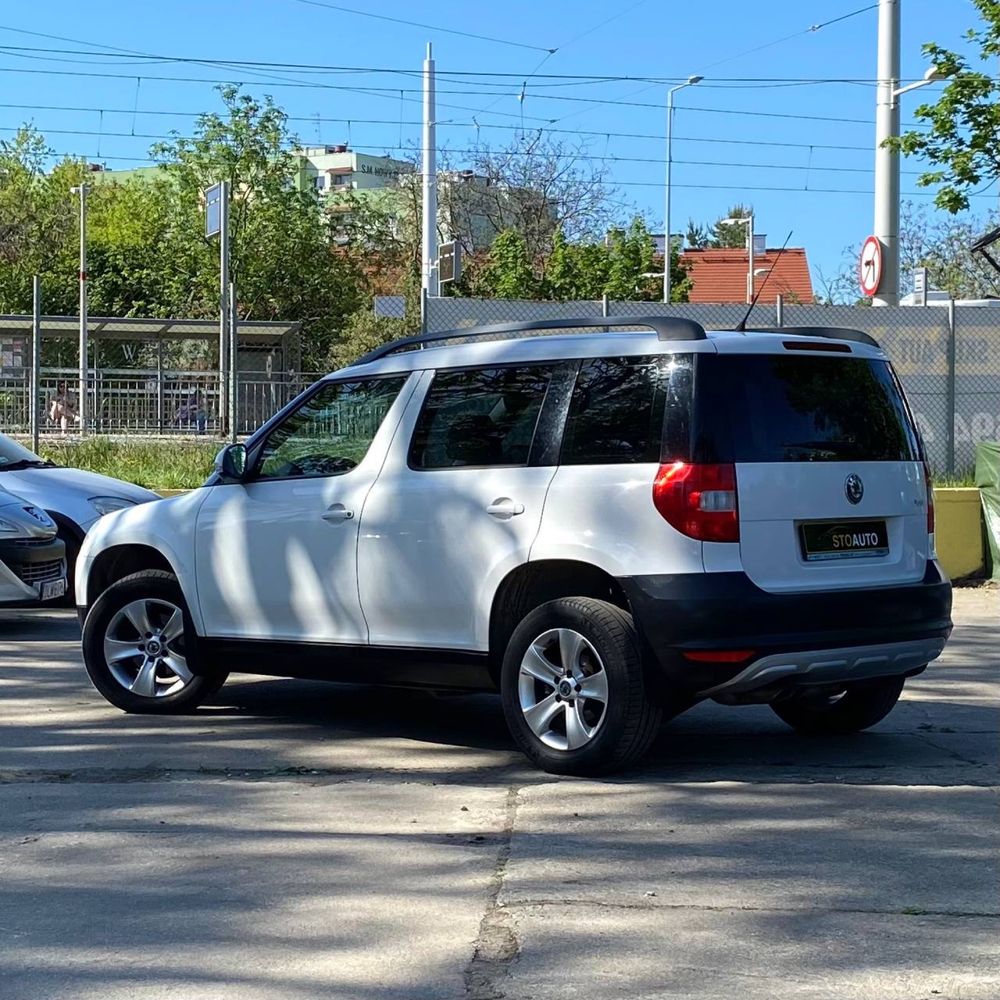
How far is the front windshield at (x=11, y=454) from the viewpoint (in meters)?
13.7

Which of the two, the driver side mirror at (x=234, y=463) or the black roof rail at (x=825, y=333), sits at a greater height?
the black roof rail at (x=825, y=333)

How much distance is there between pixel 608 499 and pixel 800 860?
1.71 m

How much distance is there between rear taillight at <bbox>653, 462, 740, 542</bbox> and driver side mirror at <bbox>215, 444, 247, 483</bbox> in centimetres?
241

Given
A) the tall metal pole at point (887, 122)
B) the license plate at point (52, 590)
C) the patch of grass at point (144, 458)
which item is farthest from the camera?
the tall metal pole at point (887, 122)

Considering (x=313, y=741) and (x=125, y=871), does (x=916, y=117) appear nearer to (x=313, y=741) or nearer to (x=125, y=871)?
(x=313, y=741)

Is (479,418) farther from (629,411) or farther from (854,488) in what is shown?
(854,488)

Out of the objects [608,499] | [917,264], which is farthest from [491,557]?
[917,264]

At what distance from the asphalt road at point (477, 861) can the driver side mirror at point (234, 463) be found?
1.22 meters

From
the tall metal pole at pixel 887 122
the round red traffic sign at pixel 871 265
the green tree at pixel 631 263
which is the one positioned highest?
the green tree at pixel 631 263

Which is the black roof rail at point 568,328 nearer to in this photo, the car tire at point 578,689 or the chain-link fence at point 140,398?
the car tire at point 578,689

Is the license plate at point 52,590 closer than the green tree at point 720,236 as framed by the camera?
Yes

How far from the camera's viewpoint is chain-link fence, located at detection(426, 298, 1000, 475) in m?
16.9

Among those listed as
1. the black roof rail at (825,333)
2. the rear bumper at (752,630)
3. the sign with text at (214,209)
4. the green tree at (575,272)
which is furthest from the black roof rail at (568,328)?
the green tree at (575,272)

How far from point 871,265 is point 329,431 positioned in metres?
12.6
